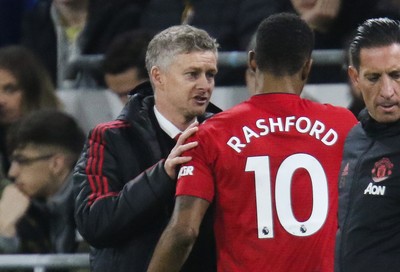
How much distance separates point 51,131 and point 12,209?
0.43m

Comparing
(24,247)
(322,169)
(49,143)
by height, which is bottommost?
(24,247)

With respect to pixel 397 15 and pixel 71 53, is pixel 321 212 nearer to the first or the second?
pixel 397 15

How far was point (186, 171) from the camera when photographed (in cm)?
452

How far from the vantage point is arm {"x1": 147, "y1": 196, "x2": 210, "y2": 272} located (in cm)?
445

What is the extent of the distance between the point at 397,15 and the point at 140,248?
2027 millimetres

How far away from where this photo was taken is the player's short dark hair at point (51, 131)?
635 centimetres

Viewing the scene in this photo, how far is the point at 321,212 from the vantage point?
4.55 meters

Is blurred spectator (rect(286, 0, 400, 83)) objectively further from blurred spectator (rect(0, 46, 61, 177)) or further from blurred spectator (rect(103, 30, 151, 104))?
blurred spectator (rect(0, 46, 61, 177))

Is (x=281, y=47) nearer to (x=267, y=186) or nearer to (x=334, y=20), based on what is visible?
(x=267, y=186)

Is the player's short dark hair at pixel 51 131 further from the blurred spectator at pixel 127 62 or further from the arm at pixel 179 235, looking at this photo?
the arm at pixel 179 235

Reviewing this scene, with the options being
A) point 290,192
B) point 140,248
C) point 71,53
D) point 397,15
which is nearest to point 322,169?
point 290,192

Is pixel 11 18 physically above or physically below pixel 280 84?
below

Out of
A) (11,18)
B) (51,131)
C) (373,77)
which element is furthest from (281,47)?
(11,18)

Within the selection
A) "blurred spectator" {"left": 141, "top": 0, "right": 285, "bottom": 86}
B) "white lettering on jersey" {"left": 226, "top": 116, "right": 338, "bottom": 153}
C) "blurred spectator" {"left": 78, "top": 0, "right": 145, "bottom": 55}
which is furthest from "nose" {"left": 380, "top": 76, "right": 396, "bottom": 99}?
"blurred spectator" {"left": 78, "top": 0, "right": 145, "bottom": 55}
